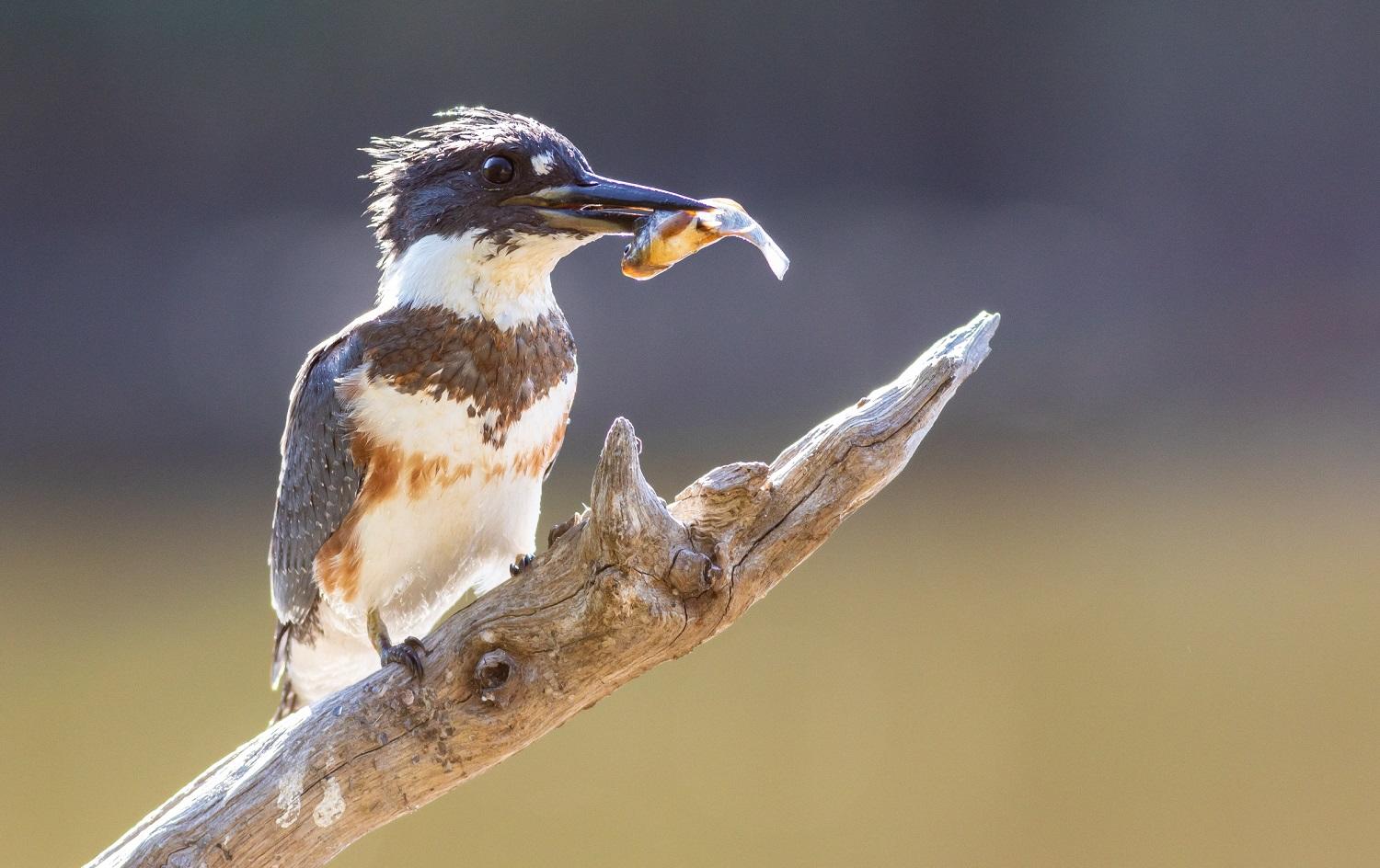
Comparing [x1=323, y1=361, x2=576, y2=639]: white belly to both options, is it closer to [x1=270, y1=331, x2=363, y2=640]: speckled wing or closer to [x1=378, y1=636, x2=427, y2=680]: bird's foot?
[x1=270, y1=331, x2=363, y2=640]: speckled wing

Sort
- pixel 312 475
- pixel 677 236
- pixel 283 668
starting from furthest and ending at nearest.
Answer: pixel 283 668
pixel 312 475
pixel 677 236

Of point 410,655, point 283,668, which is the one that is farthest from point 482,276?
point 283,668

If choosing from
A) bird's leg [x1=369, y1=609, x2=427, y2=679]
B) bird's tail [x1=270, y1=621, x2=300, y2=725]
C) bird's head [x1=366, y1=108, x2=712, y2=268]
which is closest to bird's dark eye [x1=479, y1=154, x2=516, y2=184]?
bird's head [x1=366, y1=108, x2=712, y2=268]

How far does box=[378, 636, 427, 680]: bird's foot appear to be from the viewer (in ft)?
5.80

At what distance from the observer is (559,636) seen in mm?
1700

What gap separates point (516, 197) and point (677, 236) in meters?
0.25

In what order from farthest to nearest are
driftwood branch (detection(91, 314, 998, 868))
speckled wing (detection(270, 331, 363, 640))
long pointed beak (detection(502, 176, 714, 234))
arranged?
speckled wing (detection(270, 331, 363, 640))
long pointed beak (detection(502, 176, 714, 234))
driftwood branch (detection(91, 314, 998, 868))

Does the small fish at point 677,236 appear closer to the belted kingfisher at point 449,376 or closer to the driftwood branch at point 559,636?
the belted kingfisher at point 449,376

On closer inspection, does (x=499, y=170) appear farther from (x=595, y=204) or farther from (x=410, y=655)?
(x=410, y=655)

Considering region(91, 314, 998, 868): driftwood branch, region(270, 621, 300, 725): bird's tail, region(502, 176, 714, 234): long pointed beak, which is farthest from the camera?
region(270, 621, 300, 725): bird's tail

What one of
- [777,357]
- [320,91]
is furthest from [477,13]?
[777,357]

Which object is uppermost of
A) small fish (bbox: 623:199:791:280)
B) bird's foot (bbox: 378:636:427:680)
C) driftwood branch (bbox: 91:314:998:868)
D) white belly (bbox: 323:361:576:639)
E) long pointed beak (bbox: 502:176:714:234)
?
long pointed beak (bbox: 502:176:714:234)

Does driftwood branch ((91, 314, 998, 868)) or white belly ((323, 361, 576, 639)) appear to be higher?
white belly ((323, 361, 576, 639))

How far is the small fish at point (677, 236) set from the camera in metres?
1.66
